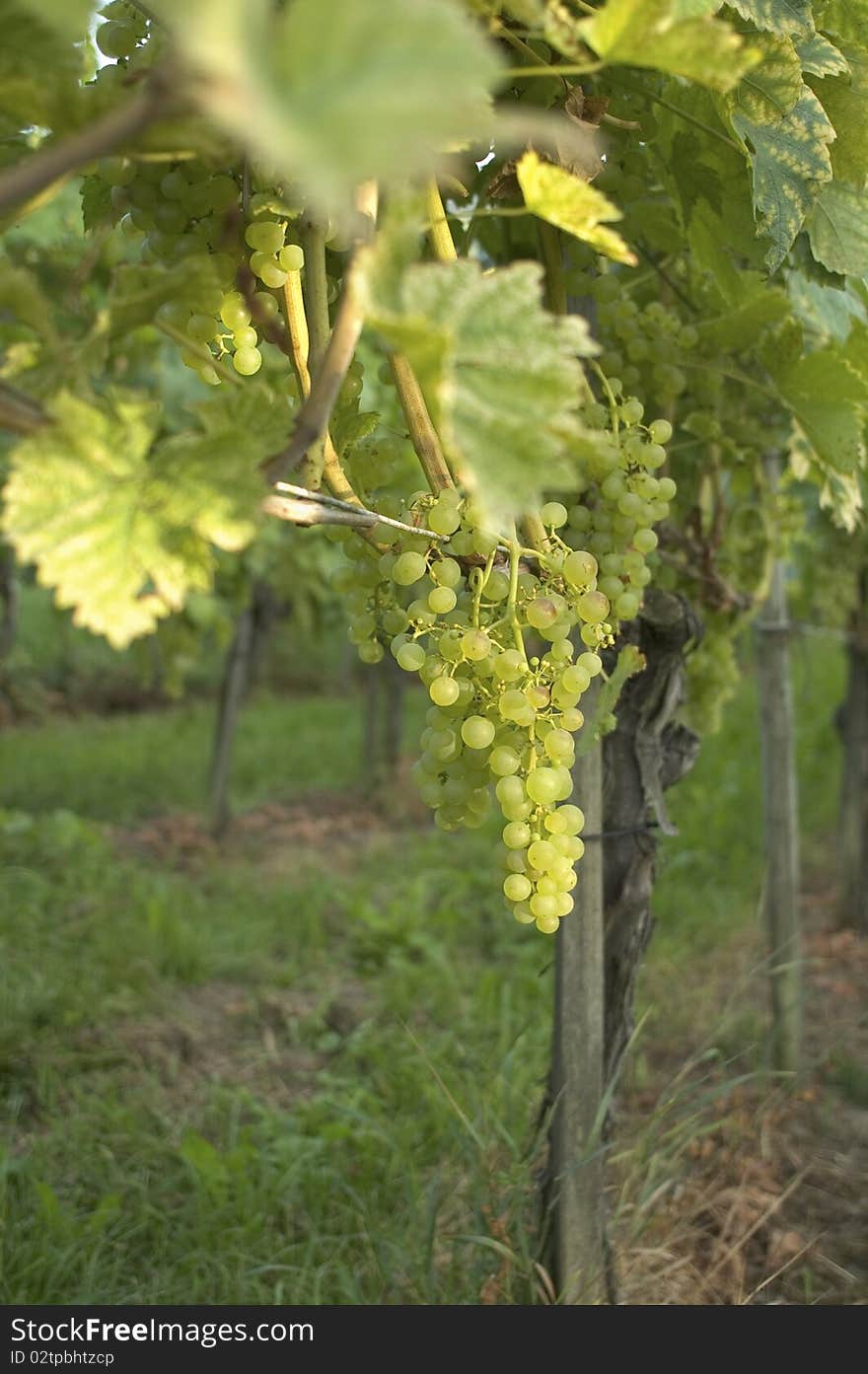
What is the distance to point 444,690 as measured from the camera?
1034mm

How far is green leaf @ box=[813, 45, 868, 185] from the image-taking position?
3.93 ft

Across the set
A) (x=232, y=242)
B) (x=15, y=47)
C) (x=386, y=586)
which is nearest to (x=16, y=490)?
(x=15, y=47)

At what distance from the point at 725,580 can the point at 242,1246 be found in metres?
1.51

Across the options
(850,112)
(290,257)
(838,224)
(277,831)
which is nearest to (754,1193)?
(838,224)

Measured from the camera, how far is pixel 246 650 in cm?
611

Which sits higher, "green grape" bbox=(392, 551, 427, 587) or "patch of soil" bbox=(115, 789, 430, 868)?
"green grape" bbox=(392, 551, 427, 587)

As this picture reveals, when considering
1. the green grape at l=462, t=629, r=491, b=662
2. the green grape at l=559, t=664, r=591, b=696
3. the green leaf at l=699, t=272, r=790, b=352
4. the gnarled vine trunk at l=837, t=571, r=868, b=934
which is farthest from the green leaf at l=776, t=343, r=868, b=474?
the gnarled vine trunk at l=837, t=571, r=868, b=934

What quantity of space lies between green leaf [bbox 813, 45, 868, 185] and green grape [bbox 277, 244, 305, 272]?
0.62 m

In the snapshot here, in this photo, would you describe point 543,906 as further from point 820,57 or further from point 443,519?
point 820,57

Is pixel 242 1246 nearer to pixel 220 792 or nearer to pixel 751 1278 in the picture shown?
pixel 751 1278

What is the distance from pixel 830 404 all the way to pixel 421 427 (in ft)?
2.08

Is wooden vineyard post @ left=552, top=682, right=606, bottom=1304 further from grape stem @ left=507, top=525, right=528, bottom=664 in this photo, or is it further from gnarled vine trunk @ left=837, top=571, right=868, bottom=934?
gnarled vine trunk @ left=837, top=571, right=868, bottom=934

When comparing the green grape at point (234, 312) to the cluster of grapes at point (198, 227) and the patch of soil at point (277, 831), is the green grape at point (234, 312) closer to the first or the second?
the cluster of grapes at point (198, 227)

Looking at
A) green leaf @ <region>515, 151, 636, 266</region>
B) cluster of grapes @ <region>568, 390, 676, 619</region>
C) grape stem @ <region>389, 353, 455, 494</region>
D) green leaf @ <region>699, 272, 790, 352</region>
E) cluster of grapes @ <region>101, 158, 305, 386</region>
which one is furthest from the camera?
green leaf @ <region>699, 272, 790, 352</region>
